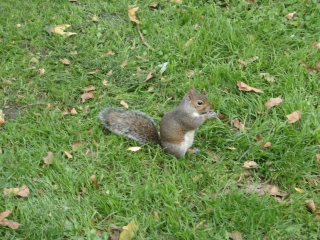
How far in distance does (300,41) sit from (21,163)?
2.52 m

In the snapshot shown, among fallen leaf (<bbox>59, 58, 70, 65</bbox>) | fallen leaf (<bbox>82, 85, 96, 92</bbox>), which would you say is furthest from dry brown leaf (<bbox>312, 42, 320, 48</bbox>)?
fallen leaf (<bbox>59, 58, 70, 65</bbox>)

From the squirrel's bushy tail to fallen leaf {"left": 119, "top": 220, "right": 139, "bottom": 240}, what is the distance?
0.67 meters

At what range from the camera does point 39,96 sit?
11.6 feet

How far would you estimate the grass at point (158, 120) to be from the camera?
2549 mm

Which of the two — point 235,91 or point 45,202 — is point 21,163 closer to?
point 45,202

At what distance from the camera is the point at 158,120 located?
3.27 meters

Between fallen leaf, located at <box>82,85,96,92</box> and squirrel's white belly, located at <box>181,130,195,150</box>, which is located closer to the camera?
squirrel's white belly, located at <box>181,130,195,150</box>

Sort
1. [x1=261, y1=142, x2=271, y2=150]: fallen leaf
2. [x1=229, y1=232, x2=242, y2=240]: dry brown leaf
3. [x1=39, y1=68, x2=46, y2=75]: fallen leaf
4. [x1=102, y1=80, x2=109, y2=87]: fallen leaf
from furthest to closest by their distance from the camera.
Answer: [x1=39, y1=68, x2=46, y2=75]: fallen leaf, [x1=102, y1=80, x2=109, y2=87]: fallen leaf, [x1=261, y1=142, x2=271, y2=150]: fallen leaf, [x1=229, y1=232, x2=242, y2=240]: dry brown leaf

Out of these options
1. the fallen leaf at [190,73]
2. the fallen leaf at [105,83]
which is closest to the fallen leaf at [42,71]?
the fallen leaf at [105,83]

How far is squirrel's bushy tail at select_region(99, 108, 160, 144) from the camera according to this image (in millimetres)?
2961

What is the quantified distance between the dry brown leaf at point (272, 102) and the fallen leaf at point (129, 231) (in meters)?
1.40

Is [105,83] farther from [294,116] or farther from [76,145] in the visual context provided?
[294,116]

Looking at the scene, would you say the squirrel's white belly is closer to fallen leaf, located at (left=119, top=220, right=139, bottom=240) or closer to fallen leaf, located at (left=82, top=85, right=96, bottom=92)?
fallen leaf, located at (left=119, top=220, right=139, bottom=240)

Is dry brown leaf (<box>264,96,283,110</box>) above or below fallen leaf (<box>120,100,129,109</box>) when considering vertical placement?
above
